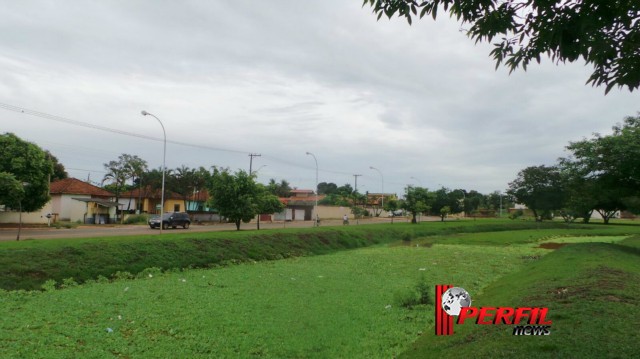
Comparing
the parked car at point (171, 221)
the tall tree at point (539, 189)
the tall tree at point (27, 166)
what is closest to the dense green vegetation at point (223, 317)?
the tall tree at point (27, 166)

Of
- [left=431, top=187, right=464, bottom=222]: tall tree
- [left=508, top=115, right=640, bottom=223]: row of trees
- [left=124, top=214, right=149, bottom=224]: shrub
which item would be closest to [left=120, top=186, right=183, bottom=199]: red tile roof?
[left=124, top=214, right=149, bottom=224]: shrub

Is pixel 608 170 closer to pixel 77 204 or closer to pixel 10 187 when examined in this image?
pixel 10 187

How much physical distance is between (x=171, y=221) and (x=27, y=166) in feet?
47.5

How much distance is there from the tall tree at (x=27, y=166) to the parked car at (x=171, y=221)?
10.1 m

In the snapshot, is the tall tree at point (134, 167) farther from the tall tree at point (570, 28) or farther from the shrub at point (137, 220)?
the tall tree at point (570, 28)

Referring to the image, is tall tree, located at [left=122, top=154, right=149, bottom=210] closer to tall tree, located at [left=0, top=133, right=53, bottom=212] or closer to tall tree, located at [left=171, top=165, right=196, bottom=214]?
tall tree, located at [left=171, top=165, right=196, bottom=214]

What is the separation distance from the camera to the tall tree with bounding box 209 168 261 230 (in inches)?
1497

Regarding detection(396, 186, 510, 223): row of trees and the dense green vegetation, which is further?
detection(396, 186, 510, 223): row of trees

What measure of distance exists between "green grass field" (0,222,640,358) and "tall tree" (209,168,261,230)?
19.9 meters

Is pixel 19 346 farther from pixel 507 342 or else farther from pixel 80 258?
pixel 80 258

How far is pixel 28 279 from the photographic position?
48.1 ft

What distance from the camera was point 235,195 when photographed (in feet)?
125

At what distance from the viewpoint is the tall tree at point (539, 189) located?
Result: 266ft

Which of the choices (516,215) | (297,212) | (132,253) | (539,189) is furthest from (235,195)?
(516,215)
